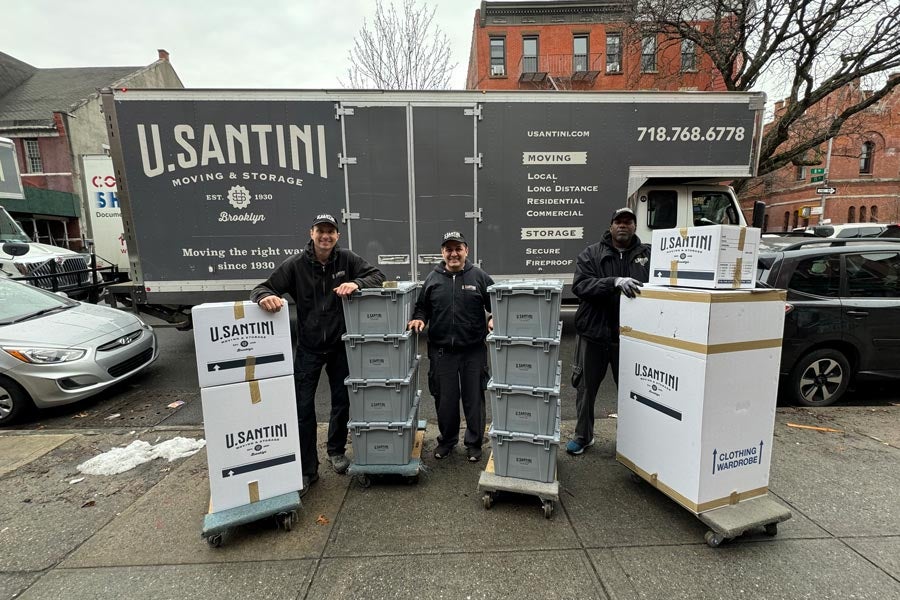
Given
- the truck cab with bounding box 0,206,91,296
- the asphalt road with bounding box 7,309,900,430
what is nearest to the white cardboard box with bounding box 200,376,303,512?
the asphalt road with bounding box 7,309,900,430

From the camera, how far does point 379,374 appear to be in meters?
3.14

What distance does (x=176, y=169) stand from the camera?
5.73 m

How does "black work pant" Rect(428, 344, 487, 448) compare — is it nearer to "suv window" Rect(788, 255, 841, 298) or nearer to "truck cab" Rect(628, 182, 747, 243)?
"suv window" Rect(788, 255, 841, 298)

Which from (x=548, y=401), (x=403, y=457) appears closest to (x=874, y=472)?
(x=548, y=401)

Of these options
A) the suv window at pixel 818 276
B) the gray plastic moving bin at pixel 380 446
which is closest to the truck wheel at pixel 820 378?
the suv window at pixel 818 276

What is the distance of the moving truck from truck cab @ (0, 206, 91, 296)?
3.89m

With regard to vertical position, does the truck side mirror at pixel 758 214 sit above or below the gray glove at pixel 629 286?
above

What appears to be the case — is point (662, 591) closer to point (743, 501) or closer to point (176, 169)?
point (743, 501)

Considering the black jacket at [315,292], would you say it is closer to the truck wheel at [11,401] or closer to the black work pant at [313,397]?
the black work pant at [313,397]

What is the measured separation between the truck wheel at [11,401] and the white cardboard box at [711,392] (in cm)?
606

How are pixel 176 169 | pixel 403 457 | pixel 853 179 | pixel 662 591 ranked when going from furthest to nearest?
1. pixel 853 179
2. pixel 176 169
3. pixel 403 457
4. pixel 662 591

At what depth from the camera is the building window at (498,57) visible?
2498cm

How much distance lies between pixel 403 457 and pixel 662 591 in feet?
5.93

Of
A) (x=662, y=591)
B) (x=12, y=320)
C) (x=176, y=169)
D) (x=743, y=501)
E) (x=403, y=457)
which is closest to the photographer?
(x=662, y=591)
